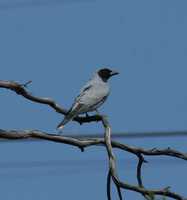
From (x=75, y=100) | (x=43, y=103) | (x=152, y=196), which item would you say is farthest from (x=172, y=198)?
(x=75, y=100)

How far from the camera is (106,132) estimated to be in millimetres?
3270

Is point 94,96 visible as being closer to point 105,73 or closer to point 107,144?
point 105,73

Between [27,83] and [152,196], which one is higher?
[27,83]

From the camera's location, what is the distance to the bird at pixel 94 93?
17.2ft

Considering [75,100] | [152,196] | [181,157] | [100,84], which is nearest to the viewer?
[152,196]

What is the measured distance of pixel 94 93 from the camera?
18.9 feet

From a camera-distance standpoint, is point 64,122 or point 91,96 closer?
point 64,122

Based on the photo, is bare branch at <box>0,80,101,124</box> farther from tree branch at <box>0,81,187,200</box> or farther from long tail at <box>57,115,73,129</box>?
long tail at <box>57,115,73,129</box>

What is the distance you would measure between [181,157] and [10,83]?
79 cm

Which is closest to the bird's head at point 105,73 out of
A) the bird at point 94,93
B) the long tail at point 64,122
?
the bird at point 94,93

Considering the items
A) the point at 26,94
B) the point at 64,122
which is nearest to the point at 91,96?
the point at 64,122

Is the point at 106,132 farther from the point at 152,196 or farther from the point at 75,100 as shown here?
the point at 75,100

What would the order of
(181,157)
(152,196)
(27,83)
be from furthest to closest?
(27,83) → (181,157) → (152,196)

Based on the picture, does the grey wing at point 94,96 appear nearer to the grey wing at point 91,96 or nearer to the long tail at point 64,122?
the grey wing at point 91,96
